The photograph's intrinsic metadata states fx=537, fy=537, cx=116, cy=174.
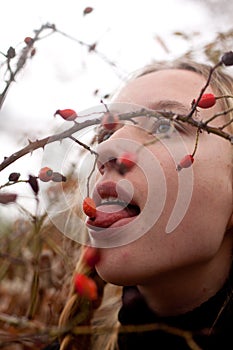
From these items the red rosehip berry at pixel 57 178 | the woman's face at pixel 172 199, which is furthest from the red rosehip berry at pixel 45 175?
the woman's face at pixel 172 199

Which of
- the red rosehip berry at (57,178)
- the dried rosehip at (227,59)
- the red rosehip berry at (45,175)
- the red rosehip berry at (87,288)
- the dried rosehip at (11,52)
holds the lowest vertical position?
the red rosehip berry at (87,288)

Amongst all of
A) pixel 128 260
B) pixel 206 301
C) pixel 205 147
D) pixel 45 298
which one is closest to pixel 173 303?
pixel 206 301

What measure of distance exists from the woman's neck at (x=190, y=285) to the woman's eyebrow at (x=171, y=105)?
12.8 inches

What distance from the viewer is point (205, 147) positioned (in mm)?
1162

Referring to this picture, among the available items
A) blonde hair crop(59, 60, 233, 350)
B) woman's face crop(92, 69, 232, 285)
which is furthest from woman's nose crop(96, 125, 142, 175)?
blonde hair crop(59, 60, 233, 350)

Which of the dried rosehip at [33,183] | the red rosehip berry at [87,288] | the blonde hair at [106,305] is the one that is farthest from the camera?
the blonde hair at [106,305]

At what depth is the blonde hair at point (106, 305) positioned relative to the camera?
4.54 feet

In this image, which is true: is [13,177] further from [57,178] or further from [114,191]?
[114,191]

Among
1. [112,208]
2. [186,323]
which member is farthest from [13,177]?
[186,323]

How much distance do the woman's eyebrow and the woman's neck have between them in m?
0.33

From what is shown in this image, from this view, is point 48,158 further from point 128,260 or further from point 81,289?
point 81,289

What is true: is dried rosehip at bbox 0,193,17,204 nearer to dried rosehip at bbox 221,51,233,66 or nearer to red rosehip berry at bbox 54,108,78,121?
red rosehip berry at bbox 54,108,78,121

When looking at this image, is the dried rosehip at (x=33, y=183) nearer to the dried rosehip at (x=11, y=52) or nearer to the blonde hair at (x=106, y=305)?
the dried rosehip at (x=11, y=52)

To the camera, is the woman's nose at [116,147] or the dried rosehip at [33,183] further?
the woman's nose at [116,147]
